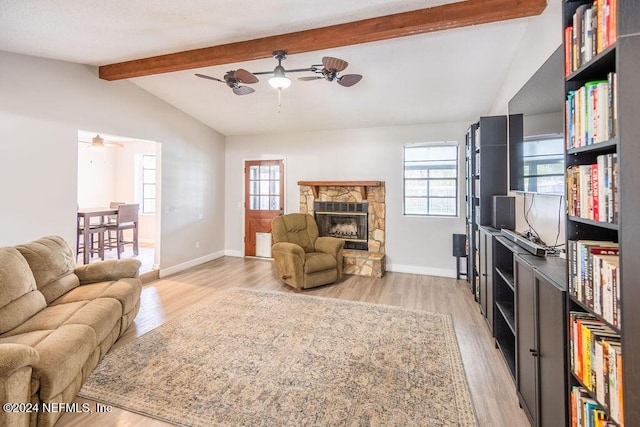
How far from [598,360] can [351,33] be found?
2827 mm

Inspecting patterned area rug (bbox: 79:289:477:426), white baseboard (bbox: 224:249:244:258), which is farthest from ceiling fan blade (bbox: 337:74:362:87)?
white baseboard (bbox: 224:249:244:258)

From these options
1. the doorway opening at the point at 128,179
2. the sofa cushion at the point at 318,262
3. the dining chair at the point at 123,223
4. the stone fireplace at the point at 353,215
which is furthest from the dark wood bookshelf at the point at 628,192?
the doorway opening at the point at 128,179

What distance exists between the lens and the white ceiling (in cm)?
246

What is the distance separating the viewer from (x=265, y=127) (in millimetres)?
5781

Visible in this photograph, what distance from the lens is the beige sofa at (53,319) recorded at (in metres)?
1.56

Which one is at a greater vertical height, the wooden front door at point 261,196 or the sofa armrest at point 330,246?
the wooden front door at point 261,196

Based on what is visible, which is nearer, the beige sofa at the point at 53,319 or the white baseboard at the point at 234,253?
the beige sofa at the point at 53,319

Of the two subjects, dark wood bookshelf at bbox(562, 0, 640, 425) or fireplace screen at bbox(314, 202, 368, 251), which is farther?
fireplace screen at bbox(314, 202, 368, 251)

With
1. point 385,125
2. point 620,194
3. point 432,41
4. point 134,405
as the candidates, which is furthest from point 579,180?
point 385,125

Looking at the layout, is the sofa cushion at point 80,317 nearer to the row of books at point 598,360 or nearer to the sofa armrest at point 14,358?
the sofa armrest at point 14,358

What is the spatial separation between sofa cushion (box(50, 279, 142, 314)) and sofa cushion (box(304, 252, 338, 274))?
2111mm

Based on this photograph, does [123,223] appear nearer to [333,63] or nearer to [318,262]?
[318,262]

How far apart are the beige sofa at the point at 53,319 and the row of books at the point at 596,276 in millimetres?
2622

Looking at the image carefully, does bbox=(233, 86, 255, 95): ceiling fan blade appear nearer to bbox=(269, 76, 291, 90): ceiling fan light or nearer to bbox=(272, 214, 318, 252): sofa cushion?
bbox=(269, 76, 291, 90): ceiling fan light
